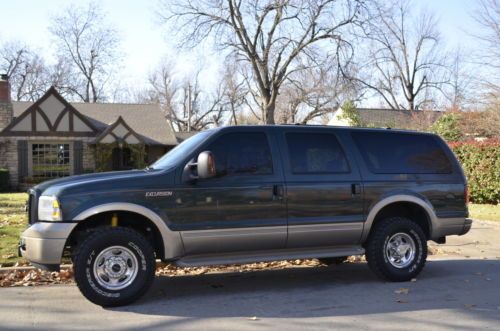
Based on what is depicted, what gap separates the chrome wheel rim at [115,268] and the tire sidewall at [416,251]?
10.2 ft

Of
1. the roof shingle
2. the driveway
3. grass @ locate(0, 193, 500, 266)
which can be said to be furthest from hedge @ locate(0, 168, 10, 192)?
the driveway

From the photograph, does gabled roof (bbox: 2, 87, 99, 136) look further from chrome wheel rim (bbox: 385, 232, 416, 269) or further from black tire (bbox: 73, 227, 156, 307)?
chrome wheel rim (bbox: 385, 232, 416, 269)

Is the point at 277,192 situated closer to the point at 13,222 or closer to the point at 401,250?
the point at 401,250

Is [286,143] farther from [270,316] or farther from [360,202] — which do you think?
[270,316]

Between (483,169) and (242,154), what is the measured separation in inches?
546

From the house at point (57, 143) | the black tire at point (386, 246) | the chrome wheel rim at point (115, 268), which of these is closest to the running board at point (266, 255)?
the black tire at point (386, 246)

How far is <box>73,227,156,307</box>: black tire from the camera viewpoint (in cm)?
606

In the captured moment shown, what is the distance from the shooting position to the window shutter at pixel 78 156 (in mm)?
29750

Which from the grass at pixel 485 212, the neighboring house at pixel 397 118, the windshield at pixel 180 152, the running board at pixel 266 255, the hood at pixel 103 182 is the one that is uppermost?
the neighboring house at pixel 397 118

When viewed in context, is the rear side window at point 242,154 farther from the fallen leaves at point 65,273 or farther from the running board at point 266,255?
the fallen leaves at point 65,273

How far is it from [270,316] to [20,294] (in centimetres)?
312

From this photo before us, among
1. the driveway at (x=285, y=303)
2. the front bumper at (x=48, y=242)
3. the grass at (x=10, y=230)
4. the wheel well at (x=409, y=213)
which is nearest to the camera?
the driveway at (x=285, y=303)

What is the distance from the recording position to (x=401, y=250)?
24.7 feet

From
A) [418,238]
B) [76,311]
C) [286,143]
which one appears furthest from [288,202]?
[76,311]
